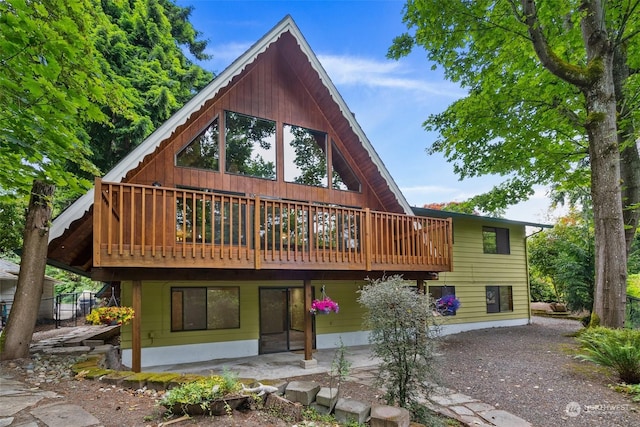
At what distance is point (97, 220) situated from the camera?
223 inches

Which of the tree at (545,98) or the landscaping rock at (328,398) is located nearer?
the landscaping rock at (328,398)

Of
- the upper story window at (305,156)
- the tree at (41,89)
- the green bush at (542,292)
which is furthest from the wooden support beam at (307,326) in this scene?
the green bush at (542,292)

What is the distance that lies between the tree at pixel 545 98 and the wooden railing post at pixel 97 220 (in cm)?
875

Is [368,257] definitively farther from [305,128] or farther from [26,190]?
[26,190]

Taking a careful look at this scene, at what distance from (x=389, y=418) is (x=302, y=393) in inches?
41.9

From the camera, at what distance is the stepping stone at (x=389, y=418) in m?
3.59

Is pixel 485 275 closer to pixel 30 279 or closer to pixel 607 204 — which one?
pixel 607 204

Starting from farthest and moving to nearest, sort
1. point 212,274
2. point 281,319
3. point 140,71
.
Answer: point 140,71
point 281,319
point 212,274

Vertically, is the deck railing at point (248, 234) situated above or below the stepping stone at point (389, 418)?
above

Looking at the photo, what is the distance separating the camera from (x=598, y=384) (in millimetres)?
6043

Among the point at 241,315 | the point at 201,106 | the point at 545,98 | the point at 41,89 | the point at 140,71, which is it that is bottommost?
the point at 241,315

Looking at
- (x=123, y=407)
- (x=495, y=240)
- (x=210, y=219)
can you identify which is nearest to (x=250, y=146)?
(x=210, y=219)

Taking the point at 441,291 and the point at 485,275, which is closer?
the point at 441,291

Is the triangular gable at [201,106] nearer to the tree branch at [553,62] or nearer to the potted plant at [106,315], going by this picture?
the potted plant at [106,315]
